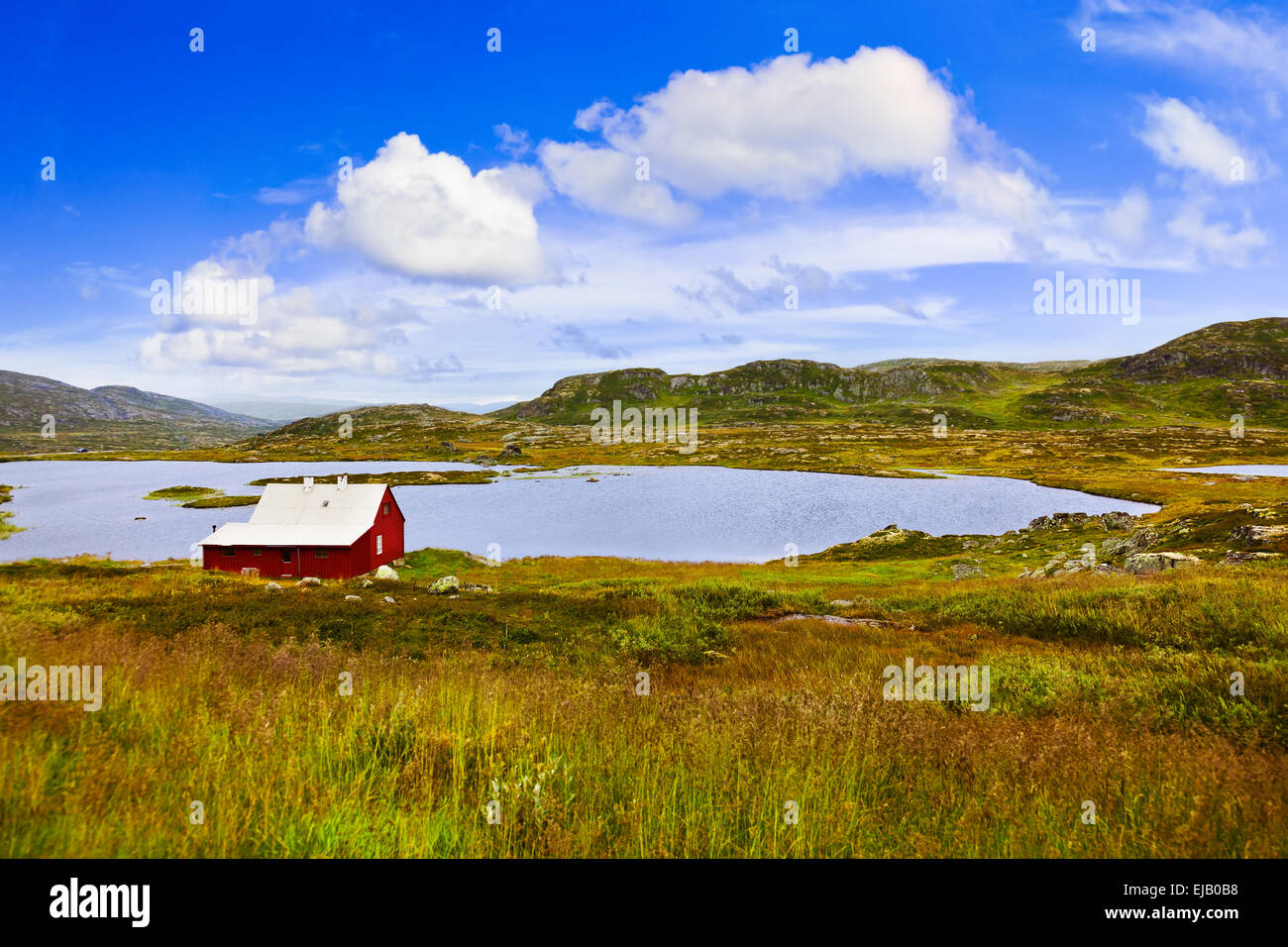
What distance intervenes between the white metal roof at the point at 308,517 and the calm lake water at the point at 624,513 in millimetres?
11312

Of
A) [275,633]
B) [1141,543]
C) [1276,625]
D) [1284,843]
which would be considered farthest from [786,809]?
[1141,543]

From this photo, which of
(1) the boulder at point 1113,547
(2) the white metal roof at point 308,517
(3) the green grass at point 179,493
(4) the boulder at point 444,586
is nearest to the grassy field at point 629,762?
(4) the boulder at point 444,586

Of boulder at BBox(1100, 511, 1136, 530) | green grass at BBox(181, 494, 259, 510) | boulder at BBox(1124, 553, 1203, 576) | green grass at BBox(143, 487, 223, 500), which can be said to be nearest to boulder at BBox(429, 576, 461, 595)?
boulder at BBox(1124, 553, 1203, 576)

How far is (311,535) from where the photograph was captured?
4466cm

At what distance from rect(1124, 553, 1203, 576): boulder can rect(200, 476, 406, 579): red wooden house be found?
156ft

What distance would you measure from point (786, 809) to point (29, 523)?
9621 cm

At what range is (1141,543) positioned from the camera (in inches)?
1439

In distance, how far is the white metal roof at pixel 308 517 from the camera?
44.1m

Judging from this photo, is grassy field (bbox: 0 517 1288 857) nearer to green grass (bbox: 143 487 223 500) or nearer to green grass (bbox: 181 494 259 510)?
green grass (bbox: 181 494 259 510)

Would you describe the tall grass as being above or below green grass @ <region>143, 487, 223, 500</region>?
above

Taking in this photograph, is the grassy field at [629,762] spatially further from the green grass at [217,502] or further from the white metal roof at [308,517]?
the green grass at [217,502]

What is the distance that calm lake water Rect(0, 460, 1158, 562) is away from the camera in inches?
2339

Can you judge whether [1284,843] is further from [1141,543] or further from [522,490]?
[522,490]
